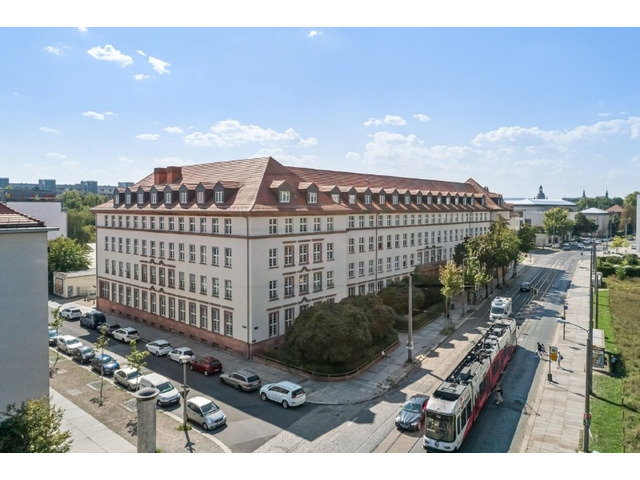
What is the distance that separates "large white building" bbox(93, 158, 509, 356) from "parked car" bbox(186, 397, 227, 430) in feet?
33.0

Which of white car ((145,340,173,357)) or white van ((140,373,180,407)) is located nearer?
white van ((140,373,180,407))

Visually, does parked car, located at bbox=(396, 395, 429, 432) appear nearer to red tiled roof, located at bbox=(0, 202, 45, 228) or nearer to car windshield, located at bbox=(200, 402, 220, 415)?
car windshield, located at bbox=(200, 402, 220, 415)

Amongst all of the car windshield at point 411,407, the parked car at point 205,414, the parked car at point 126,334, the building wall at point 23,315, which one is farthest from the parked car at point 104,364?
the car windshield at point 411,407

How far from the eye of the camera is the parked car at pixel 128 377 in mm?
29281

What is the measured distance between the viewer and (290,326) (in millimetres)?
35156

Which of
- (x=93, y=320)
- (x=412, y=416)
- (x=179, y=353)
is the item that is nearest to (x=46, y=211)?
(x=93, y=320)

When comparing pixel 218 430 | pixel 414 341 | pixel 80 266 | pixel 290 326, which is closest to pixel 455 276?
pixel 414 341

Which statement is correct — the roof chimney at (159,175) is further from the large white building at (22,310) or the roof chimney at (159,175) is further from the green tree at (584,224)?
the green tree at (584,224)

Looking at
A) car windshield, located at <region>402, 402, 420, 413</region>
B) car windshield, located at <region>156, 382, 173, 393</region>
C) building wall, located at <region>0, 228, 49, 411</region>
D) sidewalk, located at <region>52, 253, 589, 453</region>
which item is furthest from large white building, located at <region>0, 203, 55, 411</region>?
car windshield, located at <region>402, 402, 420, 413</region>

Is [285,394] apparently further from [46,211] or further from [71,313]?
[46,211]

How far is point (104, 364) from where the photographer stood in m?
32.7

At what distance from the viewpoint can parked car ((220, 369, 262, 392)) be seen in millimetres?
29016

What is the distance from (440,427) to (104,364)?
2333 centimetres

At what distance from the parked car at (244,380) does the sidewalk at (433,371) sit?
4.64 ft
